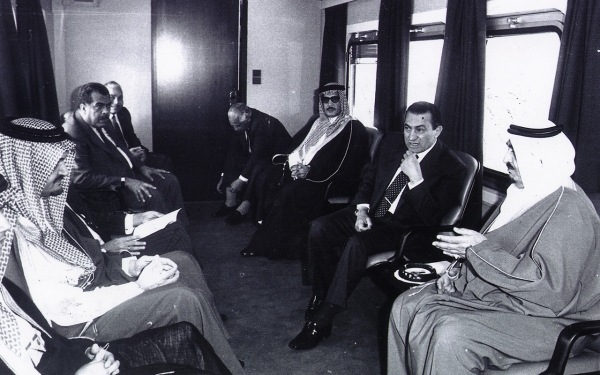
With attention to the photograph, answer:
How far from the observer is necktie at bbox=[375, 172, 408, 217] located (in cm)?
358

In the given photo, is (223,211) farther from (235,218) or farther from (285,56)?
(285,56)

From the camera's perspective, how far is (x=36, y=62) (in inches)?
180

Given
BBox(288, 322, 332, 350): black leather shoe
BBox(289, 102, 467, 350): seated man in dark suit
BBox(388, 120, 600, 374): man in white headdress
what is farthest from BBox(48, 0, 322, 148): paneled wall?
BBox(388, 120, 600, 374): man in white headdress

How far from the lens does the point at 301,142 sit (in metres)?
5.68

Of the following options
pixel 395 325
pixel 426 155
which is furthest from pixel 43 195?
pixel 426 155

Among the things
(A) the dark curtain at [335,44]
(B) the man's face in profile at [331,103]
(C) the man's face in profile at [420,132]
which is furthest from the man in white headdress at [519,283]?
(A) the dark curtain at [335,44]

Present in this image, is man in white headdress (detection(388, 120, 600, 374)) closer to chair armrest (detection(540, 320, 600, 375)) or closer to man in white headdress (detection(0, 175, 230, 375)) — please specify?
chair armrest (detection(540, 320, 600, 375))

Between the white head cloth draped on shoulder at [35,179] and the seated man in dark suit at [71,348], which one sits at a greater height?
the white head cloth draped on shoulder at [35,179]

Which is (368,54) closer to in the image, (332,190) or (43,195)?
(332,190)

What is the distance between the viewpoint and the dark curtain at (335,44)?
640 cm

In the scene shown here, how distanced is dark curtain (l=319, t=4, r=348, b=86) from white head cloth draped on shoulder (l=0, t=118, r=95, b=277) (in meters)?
4.50

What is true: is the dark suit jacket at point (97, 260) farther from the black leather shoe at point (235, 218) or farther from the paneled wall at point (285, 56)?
the paneled wall at point (285, 56)

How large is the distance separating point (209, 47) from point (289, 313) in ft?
12.5

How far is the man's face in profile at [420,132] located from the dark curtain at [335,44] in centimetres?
311
